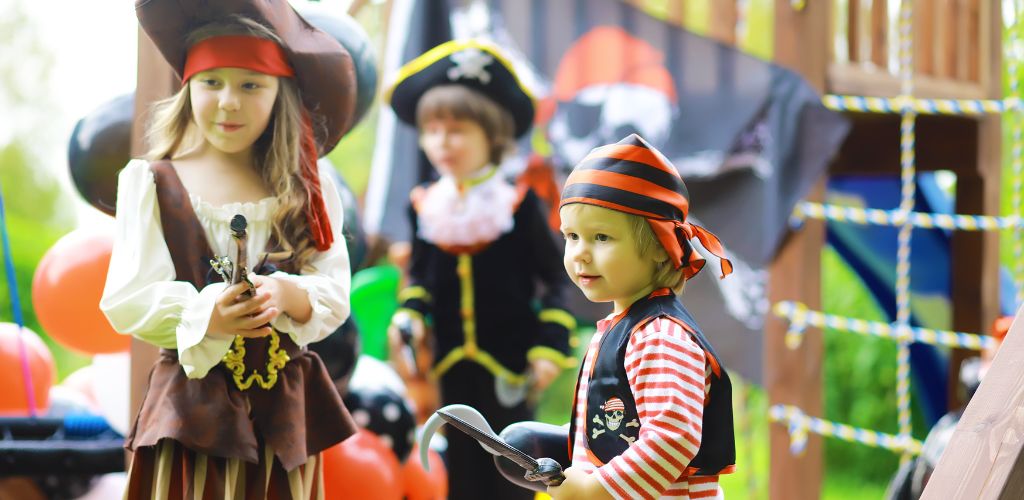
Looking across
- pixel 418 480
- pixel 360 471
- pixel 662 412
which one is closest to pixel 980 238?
pixel 418 480

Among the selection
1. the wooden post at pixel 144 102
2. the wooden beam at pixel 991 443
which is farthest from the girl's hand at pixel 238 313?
the wooden beam at pixel 991 443

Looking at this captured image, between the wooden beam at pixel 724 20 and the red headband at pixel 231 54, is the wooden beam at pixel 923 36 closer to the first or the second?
the wooden beam at pixel 724 20

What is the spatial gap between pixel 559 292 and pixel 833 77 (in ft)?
4.76

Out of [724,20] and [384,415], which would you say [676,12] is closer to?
[724,20]

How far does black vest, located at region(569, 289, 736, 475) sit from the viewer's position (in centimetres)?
179

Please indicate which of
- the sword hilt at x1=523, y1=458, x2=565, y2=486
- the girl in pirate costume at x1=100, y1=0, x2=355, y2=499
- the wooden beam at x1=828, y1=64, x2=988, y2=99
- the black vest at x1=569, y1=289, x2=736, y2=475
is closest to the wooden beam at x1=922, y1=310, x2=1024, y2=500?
the black vest at x1=569, y1=289, x2=736, y2=475

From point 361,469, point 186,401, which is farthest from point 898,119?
point 186,401

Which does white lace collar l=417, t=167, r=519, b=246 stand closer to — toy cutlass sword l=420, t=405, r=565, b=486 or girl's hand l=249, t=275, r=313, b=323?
girl's hand l=249, t=275, r=313, b=323

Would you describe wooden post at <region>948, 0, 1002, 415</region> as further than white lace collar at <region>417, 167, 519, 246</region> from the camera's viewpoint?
Yes

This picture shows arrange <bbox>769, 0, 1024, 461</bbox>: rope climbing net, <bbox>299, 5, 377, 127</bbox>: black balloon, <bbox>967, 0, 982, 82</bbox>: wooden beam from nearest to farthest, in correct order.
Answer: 1. <bbox>299, 5, 377, 127</bbox>: black balloon
2. <bbox>769, 0, 1024, 461</bbox>: rope climbing net
3. <bbox>967, 0, 982, 82</bbox>: wooden beam

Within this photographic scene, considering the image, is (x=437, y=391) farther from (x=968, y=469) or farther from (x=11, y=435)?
(x=968, y=469)

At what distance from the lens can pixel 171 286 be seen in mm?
1965

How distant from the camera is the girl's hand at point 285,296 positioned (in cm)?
196

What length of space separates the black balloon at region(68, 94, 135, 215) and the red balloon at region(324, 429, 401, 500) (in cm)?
85
